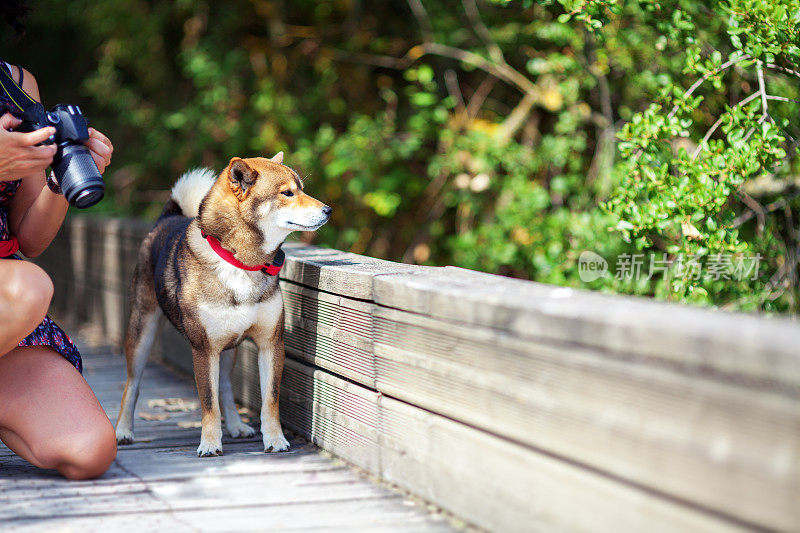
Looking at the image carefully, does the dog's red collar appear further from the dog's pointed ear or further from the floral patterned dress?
the floral patterned dress

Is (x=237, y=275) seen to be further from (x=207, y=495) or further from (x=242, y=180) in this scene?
(x=207, y=495)

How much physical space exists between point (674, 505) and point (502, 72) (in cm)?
517

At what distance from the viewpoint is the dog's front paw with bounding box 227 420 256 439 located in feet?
12.1

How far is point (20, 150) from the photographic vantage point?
278 centimetres

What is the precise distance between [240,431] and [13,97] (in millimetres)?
1564

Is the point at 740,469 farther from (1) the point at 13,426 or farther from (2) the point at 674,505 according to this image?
(1) the point at 13,426

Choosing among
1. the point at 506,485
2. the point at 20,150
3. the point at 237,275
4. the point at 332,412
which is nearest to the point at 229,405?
the point at 332,412

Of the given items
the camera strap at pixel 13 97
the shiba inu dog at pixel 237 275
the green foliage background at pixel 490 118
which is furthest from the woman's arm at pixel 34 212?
the green foliage background at pixel 490 118

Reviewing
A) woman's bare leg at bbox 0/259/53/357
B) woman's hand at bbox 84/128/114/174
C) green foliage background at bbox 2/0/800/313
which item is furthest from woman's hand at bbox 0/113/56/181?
green foliage background at bbox 2/0/800/313

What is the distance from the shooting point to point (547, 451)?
7.22ft

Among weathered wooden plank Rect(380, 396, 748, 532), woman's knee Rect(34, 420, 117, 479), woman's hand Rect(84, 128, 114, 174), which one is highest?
woman's hand Rect(84, 128, 114, 174)

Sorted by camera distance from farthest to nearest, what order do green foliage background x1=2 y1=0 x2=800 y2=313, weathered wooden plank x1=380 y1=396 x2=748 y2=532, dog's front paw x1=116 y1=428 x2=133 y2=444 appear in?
1. green foliage background x1=2 y1=0 x2=800 y2=313
2. dog's front paw x1=116 y1=428 x2=133 y2=444
3. weathered wooden plank x1=380 y1=396 x2=748 y2=532

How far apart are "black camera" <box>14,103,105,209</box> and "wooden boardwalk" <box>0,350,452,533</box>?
93cm

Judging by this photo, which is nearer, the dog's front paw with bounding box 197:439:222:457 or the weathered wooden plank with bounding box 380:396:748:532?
the weathered wooden plank with bounding box 380:396:748:532
